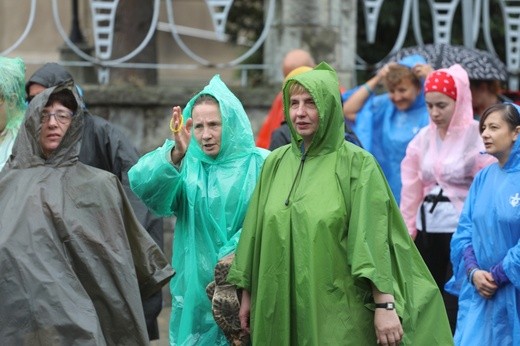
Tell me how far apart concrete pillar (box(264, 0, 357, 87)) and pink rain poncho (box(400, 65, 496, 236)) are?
1960mm

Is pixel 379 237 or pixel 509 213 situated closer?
pixel 379 237

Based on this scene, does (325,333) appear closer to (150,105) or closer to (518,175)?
(518,175)

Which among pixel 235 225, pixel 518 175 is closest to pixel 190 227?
pixel 235 225

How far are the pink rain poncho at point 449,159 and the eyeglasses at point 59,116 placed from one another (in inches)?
107

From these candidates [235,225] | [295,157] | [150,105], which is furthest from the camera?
[150,105]

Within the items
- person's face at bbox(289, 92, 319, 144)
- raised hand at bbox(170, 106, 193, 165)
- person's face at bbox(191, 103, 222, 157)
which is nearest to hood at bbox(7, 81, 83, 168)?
raised hand at bbox(170, 106, 193, 165)

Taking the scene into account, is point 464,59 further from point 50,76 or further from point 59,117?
point 59,117

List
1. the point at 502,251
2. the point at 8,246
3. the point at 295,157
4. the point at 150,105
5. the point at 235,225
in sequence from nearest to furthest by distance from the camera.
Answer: the point at 8,246 → the point at 295,157 → the point at 235,225 → the point at 502,251 → the point at 150,105

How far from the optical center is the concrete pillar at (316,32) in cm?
1046

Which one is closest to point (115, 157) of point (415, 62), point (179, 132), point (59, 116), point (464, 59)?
point (179, 132)

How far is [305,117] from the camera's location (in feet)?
20.8

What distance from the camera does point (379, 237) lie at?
6129mm

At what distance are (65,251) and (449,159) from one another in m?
3.00

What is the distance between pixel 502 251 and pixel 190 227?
5.12 feet
